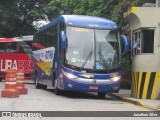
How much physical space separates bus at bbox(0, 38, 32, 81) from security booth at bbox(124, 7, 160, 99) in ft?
51.6

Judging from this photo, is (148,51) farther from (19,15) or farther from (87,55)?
(19,15)

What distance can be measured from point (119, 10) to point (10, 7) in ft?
71.1

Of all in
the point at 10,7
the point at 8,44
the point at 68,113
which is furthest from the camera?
the point at 10,7

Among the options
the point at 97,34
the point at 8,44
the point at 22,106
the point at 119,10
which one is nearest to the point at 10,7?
the point at 8,44

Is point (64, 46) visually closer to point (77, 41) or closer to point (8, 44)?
point (77, 41)

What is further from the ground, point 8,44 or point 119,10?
point 119,10

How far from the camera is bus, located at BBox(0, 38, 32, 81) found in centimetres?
3311

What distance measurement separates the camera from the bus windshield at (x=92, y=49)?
60.5 feet

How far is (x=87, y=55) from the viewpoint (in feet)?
60.5

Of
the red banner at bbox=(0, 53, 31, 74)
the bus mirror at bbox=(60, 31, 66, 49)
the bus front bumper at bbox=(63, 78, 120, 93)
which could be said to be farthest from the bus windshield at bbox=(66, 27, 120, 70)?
the red banner at bbox=(0, 53, 31, 74)

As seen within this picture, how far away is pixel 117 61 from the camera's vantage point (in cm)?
1886

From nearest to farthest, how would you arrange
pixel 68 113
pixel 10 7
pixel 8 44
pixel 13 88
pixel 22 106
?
pixel 68 113 < pixel 22 106 < pixel 13 88 < pixel 8 44 < pixel 10 7

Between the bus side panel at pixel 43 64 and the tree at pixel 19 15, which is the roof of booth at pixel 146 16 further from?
the tree at pixel 19 15

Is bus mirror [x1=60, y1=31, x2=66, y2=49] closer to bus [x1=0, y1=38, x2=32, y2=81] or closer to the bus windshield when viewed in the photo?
the bus windshield
